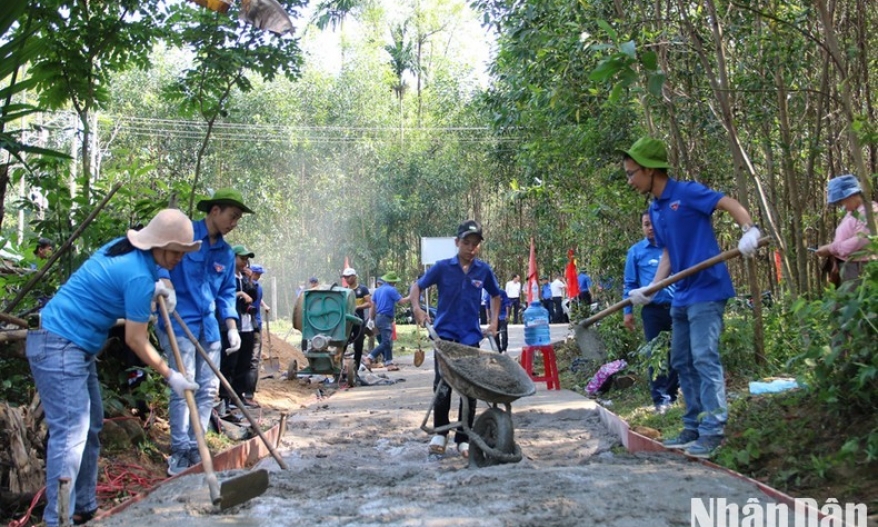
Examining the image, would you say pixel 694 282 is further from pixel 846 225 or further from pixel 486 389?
pixel 846 225

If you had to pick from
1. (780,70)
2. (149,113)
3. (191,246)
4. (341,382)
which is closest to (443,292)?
(191,246)

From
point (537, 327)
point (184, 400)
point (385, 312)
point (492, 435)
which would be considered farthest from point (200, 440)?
point (385, 312)

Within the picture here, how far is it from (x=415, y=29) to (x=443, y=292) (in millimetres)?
41835

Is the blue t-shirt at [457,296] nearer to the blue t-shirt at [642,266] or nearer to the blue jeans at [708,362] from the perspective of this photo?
the blue t-shirt at [642,266]

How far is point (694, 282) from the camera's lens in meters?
5.89

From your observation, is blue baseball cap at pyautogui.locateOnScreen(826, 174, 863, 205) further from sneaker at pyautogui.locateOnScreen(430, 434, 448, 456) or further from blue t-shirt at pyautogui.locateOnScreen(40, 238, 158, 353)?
blue t-shirt at pyautogui.locateOnScreen(40, 238, 158, 353)

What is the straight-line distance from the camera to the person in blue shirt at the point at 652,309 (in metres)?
8.39

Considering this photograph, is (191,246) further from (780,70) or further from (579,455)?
(780,70)

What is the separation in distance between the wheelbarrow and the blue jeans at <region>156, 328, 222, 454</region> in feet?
5.68

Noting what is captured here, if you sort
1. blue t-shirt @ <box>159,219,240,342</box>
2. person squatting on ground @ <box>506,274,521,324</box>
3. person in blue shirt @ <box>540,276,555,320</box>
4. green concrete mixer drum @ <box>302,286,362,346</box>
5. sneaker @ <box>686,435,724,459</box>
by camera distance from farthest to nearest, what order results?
person in blue shirt @ <box>540,276,555,320</box> < person squatting on ground @ <box>506,274,521,324</box> < green concrete mixer drum @ <box>302,286,362,346</box> < blue t-shirt @ <box>159,219,240,342</box> < sneaker @ <box>686,435,724,459</box>

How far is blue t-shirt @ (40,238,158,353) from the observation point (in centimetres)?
465

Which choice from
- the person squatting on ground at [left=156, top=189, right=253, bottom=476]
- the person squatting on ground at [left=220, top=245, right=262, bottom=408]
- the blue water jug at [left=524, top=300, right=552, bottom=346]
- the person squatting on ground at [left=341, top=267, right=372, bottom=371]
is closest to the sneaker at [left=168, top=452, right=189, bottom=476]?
the person squatting on ground at [left=156, top=189, right=253, bottom=476]

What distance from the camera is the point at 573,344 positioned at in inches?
662

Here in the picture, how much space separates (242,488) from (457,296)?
294 cm
